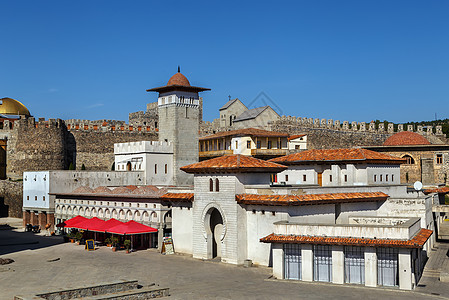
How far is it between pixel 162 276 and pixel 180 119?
23.5m

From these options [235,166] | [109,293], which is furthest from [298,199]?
[109,293]

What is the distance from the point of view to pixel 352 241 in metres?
20.8

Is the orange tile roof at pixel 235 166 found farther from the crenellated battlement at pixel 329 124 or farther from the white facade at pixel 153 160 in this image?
the crenellated battlement at pixel 329 124

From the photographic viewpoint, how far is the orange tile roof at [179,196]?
1112 inches

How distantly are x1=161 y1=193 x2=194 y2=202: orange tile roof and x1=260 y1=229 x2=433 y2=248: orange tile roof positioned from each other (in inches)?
256

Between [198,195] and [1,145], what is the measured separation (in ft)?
111

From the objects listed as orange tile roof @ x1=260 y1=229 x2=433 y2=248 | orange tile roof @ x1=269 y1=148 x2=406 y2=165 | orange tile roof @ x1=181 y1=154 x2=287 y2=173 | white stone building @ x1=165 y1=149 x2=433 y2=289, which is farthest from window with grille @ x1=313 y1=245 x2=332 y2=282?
orange tile roof @ x1=269 y1=148 x2=406 y2=165

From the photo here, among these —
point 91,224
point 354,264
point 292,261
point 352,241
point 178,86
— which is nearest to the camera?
point 352,241

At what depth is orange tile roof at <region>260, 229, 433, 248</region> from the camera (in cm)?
2008

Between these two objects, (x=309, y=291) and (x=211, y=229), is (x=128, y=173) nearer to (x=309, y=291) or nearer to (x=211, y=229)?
(x=211, y=229)

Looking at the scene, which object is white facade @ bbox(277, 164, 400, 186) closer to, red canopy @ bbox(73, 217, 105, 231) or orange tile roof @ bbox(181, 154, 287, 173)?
orange tile roof @ bbox(181, 154, 287, 173)

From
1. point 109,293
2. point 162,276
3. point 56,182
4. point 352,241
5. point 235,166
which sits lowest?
point 162,276

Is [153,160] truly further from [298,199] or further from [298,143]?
[298,199]

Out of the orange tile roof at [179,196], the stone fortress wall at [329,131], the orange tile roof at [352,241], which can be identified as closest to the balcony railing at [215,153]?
the stone fortress wall at [329,131]
